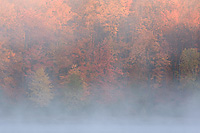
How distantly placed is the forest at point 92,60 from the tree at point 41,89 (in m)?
0.07

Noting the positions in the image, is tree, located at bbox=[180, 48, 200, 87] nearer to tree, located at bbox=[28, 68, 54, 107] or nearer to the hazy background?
the hazy background

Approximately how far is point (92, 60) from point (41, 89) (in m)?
4.22

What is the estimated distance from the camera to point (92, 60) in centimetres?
2284

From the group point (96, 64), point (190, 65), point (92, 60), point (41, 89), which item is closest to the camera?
point (41, 89)

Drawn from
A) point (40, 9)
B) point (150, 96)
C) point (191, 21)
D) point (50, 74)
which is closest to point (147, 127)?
point (150, 96)

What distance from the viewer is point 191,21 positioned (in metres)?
25.1

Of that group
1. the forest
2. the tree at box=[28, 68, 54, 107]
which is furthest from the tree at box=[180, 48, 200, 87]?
the tree at box=[28, 68, 54, 107]

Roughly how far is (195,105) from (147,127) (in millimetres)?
5029

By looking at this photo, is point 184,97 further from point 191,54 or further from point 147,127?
point 147,127

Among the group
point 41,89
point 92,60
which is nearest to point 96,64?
point 92,60

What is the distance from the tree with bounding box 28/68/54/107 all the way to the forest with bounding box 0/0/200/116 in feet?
0.22

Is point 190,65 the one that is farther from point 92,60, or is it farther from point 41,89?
point 41,89

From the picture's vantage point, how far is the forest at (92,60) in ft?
72.4

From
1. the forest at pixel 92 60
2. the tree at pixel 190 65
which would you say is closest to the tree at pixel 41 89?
the forest at pixel 92 60
